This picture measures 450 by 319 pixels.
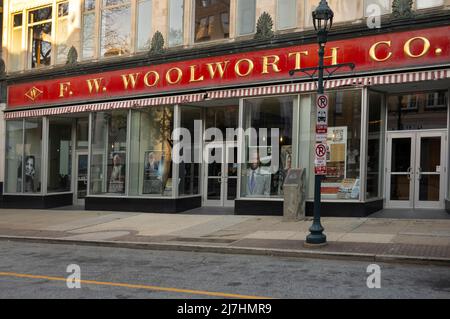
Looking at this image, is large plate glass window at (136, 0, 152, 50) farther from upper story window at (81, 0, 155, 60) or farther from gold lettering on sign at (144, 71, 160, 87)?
gold lettering on sign at (144, 71, 160, 87)

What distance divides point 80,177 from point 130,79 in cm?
569

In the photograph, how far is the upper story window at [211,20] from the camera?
1738 cm

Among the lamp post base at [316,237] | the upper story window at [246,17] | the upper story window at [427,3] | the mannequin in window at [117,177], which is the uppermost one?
the upper story window at [246,17]

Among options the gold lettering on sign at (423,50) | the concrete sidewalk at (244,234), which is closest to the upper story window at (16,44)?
the concrete sidewalk at (244,234)

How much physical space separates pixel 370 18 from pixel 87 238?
9.74 metres

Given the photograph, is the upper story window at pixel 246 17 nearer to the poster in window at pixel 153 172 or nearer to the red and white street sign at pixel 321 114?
the poster in window at pixel 153 172

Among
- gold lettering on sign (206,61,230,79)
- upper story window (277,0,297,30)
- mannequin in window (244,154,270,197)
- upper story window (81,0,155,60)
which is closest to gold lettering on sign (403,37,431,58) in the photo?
upper story window (277,0,297,30)

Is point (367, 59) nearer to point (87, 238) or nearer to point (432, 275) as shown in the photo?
point (432, 275)

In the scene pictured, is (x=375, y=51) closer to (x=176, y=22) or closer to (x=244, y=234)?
(x=244, y=234)

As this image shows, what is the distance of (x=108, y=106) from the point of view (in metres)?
19.3

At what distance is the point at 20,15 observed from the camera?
2298cm

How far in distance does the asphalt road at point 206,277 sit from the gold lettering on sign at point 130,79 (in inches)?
362

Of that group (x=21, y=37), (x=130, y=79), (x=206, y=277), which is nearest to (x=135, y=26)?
(x=130, y=79)
